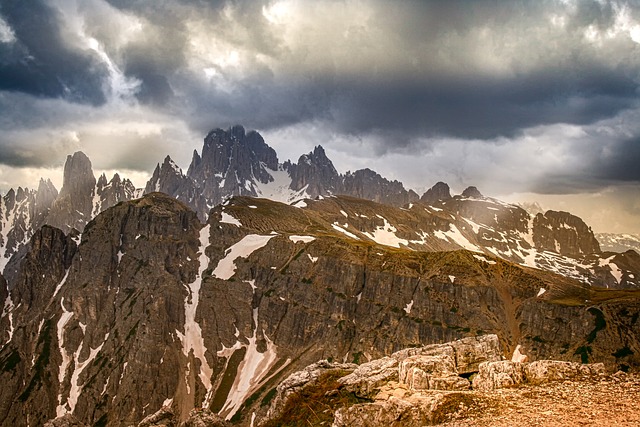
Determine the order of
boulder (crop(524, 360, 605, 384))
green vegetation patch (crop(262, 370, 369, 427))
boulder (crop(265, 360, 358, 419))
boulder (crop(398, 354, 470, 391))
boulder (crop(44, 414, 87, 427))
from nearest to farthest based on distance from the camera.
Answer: boulder (crop(524, 360, 605, 384))
boulder (crop(398, 354, 470, 391))
green vegetation patch (crop(262, 370, 369, 427))
boulder (crop(265, 360, 358, 419))
boulder (crop(44, 414, 87, 427))

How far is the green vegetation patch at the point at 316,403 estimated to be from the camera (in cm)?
5734

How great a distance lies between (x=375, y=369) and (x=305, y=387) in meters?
11.7

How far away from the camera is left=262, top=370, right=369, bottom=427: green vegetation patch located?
188ft

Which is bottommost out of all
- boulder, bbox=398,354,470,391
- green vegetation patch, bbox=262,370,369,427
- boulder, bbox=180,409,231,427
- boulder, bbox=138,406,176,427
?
boulder, bbox=138,406,176,427

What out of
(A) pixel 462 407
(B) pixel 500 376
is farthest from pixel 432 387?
(A) pixel 462 407

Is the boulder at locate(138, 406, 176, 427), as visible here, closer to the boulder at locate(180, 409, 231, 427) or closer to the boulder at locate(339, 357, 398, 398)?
the boulder at locate(180, 409, 231, 427)

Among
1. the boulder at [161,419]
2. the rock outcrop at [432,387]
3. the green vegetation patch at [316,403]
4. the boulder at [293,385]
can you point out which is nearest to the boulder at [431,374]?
the rock outcrop at [432,387]

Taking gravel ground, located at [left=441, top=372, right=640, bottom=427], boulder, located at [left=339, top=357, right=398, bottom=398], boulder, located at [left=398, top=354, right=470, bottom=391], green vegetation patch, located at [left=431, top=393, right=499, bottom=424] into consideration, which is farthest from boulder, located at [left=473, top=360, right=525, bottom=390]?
boulder, located at [left=339, top=357, right=398, bottom=398]

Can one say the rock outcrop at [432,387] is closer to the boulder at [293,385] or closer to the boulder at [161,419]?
the boulder at [293,385]

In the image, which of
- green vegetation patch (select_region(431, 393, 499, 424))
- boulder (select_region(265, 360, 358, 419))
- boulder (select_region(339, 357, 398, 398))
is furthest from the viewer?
boulder (select_region(265, 360, 358, 419))

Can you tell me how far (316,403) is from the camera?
62.6m

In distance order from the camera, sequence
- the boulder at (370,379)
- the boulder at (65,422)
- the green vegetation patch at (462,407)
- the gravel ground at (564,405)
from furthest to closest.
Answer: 1. the boulder at (65,422)
2. the boulder at (370,379)
3. the green vegetation patch at (462,407)
4. the gravel ground at (564,405)

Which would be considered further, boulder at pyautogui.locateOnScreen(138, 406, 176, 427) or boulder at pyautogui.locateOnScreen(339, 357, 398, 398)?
boulder at pyautogui.locateOnScreen(138, 406, 176, 427)

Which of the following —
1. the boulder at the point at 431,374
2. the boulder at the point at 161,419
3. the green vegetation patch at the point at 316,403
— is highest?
the boulder at the point at 431,374
